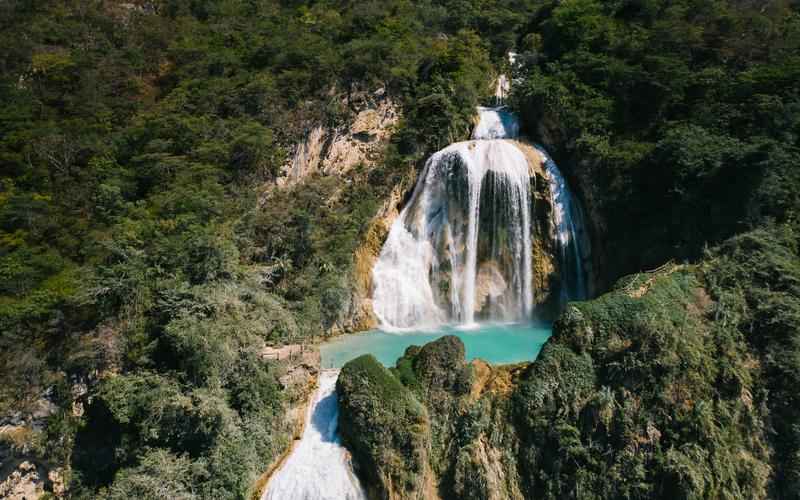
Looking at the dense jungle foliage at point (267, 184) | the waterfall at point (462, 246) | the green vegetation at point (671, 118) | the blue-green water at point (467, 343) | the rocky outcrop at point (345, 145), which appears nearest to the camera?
the dense jungle foliage at point (267, 184)

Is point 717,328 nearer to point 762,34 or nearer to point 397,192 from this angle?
point 397,192

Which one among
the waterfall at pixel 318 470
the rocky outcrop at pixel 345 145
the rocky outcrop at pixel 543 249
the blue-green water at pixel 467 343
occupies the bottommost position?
the waterfall at pixel 318 470

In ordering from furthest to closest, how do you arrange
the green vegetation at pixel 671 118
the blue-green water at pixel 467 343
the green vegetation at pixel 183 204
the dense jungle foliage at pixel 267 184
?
the blue-green water at pixel 467 343 → the green vegetation at pixel 671 118 → the dense jungle foliage at pixel 267 184 → the green vegetation at pixel 183 204

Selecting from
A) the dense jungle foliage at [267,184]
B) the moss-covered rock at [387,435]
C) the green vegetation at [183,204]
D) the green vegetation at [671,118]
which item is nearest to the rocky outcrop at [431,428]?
the moss-covered rock at [387,435]

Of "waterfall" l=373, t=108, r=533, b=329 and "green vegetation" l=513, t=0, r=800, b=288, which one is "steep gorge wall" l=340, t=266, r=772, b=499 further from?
"waterfall" l=373, t=108, r=533, b=329

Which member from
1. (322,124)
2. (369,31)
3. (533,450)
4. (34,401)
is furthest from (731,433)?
(369,31)

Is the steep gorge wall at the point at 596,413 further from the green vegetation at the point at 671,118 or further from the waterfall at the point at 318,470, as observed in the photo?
the green vegetation at the point at 671,118

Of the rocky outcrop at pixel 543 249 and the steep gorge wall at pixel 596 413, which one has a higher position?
the rocky outcrop at pixel 543 249
